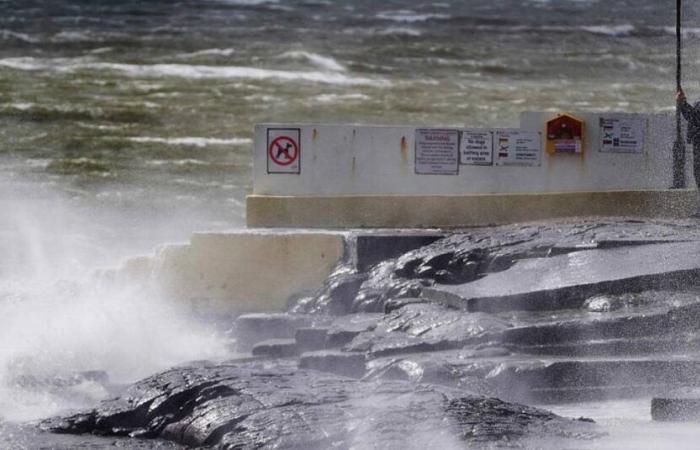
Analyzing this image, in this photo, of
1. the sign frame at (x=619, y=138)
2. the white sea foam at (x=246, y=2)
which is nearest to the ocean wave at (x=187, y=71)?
the white sea foam at (x=246, y=2)

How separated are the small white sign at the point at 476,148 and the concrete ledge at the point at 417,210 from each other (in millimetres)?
396

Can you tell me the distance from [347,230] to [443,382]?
4.50 meters

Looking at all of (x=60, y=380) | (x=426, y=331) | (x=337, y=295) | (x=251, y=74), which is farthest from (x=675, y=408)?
(x=251, y=74)

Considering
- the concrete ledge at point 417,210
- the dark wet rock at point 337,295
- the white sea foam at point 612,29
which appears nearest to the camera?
the dark wet rock at point 337,295

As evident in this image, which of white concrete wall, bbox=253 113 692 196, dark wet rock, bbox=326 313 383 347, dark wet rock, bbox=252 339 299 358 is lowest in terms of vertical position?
dark wet rock, bbox=252 339 299 358

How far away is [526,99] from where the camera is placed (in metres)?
40.8

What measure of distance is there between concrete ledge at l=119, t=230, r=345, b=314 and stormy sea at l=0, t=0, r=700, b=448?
301 millimetres

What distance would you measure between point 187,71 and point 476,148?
29.6 m

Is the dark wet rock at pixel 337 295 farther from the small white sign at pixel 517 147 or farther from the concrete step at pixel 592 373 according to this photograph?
the concrete step at pixel 592 373

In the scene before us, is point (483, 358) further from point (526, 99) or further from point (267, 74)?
point (267, 74)

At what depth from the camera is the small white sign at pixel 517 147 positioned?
51.6 feet

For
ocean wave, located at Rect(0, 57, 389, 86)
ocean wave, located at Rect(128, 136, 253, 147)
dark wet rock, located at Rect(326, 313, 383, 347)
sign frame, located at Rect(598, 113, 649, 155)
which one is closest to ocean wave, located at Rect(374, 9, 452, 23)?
ocean wave, located at Rect(0, 57, 389, 86)

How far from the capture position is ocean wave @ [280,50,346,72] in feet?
151

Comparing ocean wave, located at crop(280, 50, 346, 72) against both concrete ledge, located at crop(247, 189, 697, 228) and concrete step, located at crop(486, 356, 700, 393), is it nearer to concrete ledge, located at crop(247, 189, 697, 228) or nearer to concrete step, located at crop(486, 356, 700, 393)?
concrete ledge, located at crop(247, 189, 697, 228)
